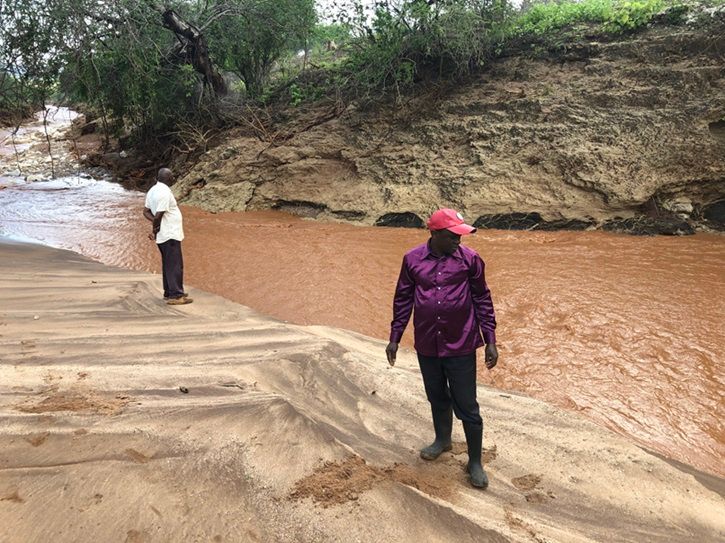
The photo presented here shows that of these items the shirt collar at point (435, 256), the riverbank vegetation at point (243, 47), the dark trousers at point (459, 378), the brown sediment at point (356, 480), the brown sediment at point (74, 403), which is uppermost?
the riverbank vegetation at point (243, 47)

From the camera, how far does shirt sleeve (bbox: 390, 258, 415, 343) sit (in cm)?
302

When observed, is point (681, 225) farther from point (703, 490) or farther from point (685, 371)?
point (703, 490)

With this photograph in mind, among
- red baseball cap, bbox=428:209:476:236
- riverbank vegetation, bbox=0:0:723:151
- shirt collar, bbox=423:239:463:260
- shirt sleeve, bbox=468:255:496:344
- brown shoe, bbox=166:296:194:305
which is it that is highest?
riverbank vegetation, bbox=0:0:723:151

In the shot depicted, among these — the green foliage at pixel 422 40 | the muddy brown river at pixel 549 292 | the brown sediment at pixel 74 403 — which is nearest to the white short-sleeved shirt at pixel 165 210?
the muddy brown river at pixel 549 292

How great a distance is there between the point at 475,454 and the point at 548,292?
3968 millimetres

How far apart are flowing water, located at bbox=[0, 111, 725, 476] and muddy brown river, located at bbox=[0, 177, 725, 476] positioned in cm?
2

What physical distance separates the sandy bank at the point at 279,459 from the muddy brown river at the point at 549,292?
0.61m

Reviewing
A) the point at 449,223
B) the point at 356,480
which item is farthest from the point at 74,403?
the point at 449,223

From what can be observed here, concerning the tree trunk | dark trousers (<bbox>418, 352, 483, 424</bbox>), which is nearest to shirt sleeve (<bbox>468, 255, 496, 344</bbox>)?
dark trousers (<bbox>418, 352, 483, 424</bbox>)

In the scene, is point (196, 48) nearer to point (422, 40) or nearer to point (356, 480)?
point (422, 40)

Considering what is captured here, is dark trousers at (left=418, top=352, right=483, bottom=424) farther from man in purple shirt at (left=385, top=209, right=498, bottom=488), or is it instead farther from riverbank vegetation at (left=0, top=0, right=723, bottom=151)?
riverbank vegetation at (left=0, top=0, right=723, bottom=151)

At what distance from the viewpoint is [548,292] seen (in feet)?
21.2

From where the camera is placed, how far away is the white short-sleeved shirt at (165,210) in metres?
5.79

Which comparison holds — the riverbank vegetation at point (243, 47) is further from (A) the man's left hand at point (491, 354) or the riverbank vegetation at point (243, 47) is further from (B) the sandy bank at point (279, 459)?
(A) the man's left hand at point (491, 354)
